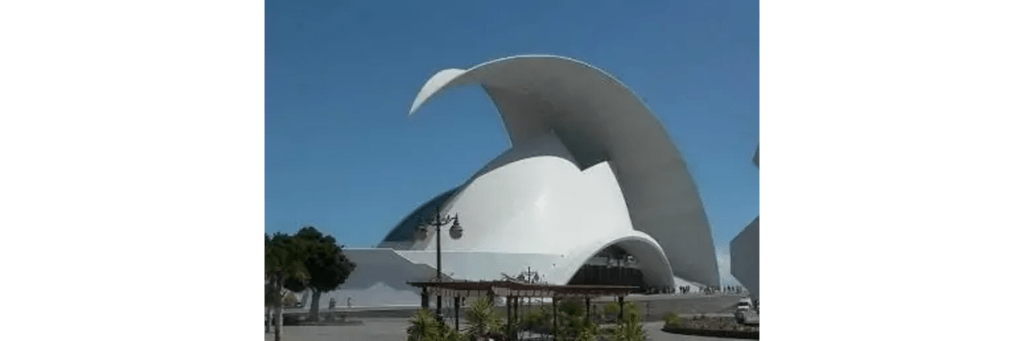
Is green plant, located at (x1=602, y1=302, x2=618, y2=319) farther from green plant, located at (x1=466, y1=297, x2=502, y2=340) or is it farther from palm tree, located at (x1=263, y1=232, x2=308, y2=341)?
green plant, located at (x1=466, y1=297, x2=502, y2=340)

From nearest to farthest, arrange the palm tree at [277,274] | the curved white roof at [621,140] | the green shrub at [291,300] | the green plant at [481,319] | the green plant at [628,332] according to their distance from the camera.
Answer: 1. the green plant at [628,332]
2. the green plant at [481,319]
3. the palm tree at [277,274]
4. the green shrub at [291,300]
5. the curved white roof at [621,140]

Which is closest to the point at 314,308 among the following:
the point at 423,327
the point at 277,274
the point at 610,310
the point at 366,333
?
the point at 366,333

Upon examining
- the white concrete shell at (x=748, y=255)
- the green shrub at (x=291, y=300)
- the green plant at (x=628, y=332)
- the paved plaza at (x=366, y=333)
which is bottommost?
the paved plaza at (x=366, y=333)

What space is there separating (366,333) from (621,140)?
1656cm

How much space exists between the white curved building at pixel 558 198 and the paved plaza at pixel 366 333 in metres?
4.35

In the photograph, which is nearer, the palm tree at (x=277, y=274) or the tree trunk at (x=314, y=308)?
the palm tree at (x=277, y=274)

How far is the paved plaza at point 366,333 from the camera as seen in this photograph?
41.7 ft

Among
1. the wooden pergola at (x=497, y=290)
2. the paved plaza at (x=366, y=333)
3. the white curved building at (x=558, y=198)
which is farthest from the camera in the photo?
the white curved building at (x=558, y=198)

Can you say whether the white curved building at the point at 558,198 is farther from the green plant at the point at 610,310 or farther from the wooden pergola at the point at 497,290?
the wooden pergola at the point at 497,290

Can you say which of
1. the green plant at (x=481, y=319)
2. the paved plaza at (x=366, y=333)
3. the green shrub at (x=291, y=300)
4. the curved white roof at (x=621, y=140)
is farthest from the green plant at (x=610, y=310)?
the curved white roof at (x=621, y=140)

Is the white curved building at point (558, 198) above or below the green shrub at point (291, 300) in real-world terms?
above

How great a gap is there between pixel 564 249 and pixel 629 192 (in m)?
5.75

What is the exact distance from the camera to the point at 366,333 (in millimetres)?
13758

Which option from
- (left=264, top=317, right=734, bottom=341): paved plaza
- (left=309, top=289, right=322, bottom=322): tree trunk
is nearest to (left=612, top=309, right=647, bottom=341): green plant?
(left=264, top=317, right=734, bottom=341): paved plaza
